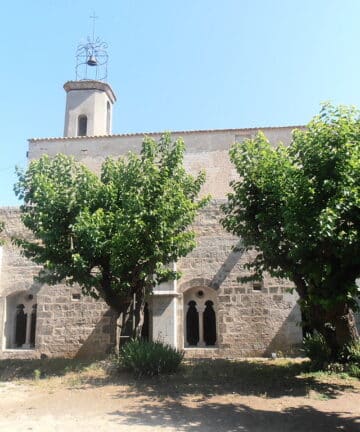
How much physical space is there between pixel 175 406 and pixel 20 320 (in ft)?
28.4

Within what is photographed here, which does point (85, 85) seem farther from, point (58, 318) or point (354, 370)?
point (354, 370)

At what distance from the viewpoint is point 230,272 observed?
13.1m

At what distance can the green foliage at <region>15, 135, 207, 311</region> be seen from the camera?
9734 mm

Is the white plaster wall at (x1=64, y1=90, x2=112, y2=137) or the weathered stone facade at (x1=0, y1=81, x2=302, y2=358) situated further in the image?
the white plaster wall at (x1=64, y1=90, x2=112, y2=137)

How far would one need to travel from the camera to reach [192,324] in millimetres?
13445

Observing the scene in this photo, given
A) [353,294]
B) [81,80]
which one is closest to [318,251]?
[353,294]

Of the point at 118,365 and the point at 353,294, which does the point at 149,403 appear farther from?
the point at 353,294

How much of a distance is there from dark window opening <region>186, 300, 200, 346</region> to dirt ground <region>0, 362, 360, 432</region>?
4.35m

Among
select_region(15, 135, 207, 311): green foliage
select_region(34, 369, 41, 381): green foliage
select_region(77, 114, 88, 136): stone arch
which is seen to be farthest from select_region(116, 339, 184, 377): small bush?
select_region(77, 114, 88, 136): stone arch

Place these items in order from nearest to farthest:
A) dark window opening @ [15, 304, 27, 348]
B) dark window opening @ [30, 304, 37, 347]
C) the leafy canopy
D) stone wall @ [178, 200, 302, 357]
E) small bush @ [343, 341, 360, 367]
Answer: the leafy canopy
small bush @ [343, 341, 360, 367]
stone wall @ [178, 200, 302, 357]
dark window opening @ [30, 304, 37, 347]
dark window opening @ [15, 304, 27, 348]

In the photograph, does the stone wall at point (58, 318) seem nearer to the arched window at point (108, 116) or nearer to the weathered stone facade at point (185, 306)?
the weathered stone facade at point (185, 306)

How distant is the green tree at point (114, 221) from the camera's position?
9.75 metres

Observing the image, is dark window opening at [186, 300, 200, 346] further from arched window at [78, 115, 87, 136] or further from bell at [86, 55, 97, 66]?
bell at [86, 55, 97, 66]

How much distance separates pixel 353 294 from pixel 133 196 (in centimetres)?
514
